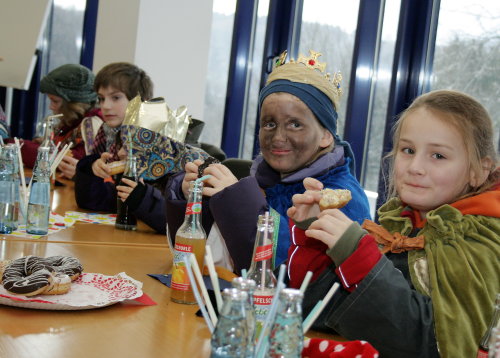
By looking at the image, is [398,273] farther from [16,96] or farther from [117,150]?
[16,96]

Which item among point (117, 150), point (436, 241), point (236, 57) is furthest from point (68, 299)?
point (236, 57)

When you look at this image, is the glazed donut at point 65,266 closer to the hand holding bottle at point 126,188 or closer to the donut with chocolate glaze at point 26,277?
the donut with chocolate glaze at point 26,277

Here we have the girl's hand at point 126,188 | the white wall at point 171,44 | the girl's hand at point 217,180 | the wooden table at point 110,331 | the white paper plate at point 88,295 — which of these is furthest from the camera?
the white wall at point 171,44

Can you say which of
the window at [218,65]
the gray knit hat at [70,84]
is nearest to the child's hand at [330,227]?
the gray knit hat at [70,84]

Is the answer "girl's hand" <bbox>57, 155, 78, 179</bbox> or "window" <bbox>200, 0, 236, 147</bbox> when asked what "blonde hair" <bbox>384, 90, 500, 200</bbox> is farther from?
"window" <bbox>200, 0, 236, 147</bbox>

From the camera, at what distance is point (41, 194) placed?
5.78 ft

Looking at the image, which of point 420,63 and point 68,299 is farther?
point 420,63

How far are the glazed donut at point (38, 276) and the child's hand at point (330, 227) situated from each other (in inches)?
19.1

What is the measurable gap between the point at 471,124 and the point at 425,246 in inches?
11.0

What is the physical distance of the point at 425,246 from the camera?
1216mm

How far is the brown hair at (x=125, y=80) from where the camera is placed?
300 centimetres

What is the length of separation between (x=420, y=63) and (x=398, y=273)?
205 cm

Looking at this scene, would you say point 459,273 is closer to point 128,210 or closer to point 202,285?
point 202,285

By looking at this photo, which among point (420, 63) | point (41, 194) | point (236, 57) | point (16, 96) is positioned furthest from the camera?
point (16, 96)
